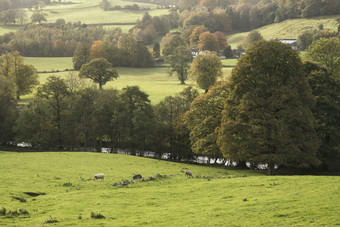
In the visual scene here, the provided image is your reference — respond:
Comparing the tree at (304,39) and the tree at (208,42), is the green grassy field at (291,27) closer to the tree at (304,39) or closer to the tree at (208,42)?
the tree at (208,42)

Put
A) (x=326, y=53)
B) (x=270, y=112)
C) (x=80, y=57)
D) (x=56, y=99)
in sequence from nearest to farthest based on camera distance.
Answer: (x=270, y=112) < (x=326, y=53) < (x=56, y=99) < (x=80, y=57)

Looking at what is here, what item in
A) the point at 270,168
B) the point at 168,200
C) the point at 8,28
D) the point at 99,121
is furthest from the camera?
the point at 8,28

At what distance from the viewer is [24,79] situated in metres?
99.4

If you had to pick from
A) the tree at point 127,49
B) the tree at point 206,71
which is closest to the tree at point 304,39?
the tree at point 206,71

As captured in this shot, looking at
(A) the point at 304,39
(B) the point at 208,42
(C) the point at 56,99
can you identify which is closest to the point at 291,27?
(A) the point at 304,39

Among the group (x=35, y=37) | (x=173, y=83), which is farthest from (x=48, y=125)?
(x=35, y=37)

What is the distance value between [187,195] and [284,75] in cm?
2196

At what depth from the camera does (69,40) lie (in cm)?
17350

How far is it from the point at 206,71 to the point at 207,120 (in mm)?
46667

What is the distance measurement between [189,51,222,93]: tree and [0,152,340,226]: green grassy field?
60257 mm

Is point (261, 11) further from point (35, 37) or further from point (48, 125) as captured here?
point (48, 125)

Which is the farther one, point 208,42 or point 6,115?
point 208,42

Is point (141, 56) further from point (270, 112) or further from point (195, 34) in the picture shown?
point (270, 112)

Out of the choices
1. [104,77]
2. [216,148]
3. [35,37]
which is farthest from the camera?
[35,37]
